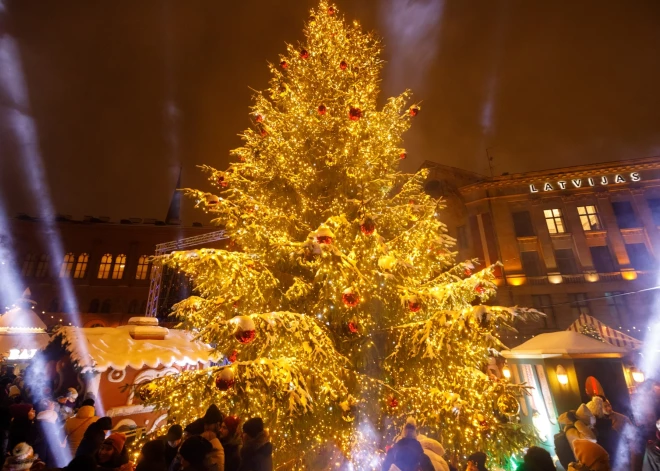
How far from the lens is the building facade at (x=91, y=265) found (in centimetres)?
3531

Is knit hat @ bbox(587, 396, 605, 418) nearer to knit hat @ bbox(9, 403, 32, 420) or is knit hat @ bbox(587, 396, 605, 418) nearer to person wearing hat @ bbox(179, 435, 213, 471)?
person wearing hat @ bbox(179, 435, 213, 471)

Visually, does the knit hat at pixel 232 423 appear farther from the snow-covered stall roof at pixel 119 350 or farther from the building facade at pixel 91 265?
the building facade at pixel 91 265

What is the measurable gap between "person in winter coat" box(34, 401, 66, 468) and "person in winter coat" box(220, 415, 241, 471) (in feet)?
13.8

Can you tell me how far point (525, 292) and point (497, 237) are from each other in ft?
16.2

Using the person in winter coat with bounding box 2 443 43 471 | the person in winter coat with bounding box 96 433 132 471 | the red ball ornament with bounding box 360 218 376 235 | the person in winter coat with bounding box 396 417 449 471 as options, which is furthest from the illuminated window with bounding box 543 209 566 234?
the person in winter coat with bounding box 2 443 43 471

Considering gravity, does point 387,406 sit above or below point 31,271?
below

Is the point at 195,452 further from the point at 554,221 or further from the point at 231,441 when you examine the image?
the point at 554,221

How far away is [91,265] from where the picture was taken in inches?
1452

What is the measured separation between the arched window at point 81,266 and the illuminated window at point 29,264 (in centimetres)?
452

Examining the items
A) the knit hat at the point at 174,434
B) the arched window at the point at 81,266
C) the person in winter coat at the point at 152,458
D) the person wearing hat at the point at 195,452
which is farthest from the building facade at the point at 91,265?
the person wearing hat at the point at 195,452

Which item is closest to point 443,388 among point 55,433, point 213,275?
point 213,275

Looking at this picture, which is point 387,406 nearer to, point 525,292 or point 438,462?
point 438,462

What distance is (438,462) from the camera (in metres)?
4.75

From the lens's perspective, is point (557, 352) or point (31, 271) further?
point (31, 271)
